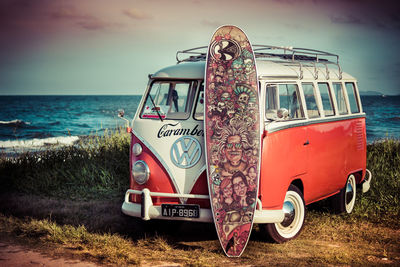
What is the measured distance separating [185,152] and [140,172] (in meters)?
0.65

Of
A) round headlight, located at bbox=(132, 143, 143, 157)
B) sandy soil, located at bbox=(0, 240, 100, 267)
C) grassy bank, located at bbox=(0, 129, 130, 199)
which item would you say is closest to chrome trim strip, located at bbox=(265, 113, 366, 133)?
round headlight, located at bbox=(132, 143, 143, 157)

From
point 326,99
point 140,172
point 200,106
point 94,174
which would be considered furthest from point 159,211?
point 94,174

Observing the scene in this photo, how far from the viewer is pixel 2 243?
20.5ft

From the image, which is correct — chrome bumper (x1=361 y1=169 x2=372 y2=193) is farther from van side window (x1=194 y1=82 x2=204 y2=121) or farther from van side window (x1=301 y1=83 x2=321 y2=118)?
van side window (x1=194 y1=82 x2=204 y2=121)

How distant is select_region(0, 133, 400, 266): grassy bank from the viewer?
5590 mm

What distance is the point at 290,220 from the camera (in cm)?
621

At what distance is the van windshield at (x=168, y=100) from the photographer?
622 cm

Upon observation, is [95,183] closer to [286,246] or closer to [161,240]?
[161,240]

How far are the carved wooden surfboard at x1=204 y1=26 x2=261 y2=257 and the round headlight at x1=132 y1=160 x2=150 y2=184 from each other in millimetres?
835

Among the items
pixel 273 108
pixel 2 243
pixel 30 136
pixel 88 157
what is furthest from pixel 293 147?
pixel 30 136

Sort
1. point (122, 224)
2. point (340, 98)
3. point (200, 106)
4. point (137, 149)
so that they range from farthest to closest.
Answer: point (340, 98) < point (122, 224) < point (200, 106) < point (137, 149)

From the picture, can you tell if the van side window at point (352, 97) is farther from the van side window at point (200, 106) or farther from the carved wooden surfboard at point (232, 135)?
the van side window at point (200, 106)

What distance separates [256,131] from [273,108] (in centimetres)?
111

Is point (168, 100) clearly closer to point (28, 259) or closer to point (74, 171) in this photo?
point (28, 259)
